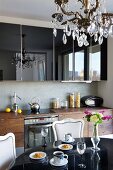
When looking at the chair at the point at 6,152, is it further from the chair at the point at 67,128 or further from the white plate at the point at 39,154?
the chair at the point at 67,128

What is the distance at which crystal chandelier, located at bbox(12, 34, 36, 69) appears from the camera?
136 inches

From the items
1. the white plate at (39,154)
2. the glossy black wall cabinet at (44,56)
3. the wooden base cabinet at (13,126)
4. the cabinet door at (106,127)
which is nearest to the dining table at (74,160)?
the white plate at (39,154)

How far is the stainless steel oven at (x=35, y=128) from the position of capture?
130 inches

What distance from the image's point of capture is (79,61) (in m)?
3.87

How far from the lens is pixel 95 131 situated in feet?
6.81

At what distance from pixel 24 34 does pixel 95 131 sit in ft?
7.20

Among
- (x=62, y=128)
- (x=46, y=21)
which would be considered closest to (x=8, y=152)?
(x=62, y=128)

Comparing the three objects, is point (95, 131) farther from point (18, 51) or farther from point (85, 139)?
point (18, 51)

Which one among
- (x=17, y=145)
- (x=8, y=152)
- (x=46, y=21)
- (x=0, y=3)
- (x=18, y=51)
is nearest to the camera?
(x=8, y=152)

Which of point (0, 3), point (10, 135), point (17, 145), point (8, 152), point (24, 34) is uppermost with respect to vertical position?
point (0, 3)

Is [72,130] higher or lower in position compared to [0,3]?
lower

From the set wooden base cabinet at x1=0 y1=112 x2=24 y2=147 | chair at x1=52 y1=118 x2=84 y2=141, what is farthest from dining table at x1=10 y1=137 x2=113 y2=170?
wooden base cabinet at x1=0 y1=112 x2=24 y2=147

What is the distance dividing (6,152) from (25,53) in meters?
1.98

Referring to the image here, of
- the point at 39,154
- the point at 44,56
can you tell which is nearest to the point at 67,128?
the point at 39,154
